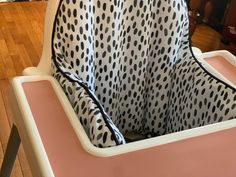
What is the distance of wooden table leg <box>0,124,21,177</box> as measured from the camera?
3.83 ft

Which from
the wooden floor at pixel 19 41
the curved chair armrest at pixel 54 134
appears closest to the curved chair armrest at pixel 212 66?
the curved chair armrest at pixel 54 134

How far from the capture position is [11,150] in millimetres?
1208

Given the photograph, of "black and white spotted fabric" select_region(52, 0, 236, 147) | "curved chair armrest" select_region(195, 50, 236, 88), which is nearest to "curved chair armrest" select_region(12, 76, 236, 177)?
"black and white spotted fabric" select_region(52, 0, 236, 147)

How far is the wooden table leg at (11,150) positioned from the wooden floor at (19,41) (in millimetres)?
424

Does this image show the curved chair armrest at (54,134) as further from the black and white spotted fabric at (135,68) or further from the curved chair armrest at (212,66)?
the curved chair armrest at (212,66)

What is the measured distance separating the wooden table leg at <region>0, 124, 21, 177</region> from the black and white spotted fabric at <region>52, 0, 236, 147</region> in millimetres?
308

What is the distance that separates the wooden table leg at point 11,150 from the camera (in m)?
1.17

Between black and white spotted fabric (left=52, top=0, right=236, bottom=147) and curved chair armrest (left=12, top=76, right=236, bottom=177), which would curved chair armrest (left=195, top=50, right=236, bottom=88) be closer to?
black and white spotted fabric (left=52, top=0, right=236, bottom=147)

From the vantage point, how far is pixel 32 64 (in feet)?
7.67

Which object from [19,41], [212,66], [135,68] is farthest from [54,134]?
[19,41]

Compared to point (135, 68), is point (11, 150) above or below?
below

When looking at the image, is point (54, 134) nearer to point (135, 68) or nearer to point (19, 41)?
point (135, 68)

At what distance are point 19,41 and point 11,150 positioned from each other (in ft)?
5.04

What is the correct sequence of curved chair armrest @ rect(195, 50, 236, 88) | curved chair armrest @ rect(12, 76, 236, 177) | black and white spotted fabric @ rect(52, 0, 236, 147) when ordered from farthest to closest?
curved chair armrest @ rect(195, 50, 236, 88), black and white spotted fabric @ rect(52, 0, 236, 147), curved chair armrest @ rect(12, 76, 236, 177)
